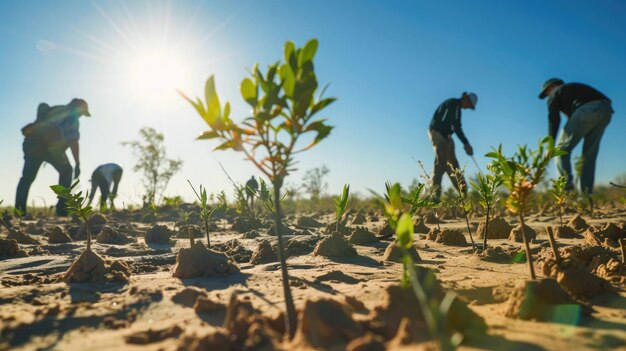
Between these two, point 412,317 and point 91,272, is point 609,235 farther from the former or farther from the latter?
point 91,272

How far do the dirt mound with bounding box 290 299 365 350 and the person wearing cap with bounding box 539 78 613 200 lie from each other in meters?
7.09

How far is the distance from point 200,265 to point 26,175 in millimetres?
7725

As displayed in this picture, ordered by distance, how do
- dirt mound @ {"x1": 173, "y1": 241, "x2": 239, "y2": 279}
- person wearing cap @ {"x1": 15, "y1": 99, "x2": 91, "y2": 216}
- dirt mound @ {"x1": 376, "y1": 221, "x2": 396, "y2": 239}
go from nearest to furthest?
dirt mound @ {"x1": 173, "y1": 241, "x2": 239, "y2": 279} < dirt mound @ {"x1": 376, "y1": 221, "x2": 396, "y2": 239} < person wearing cap @ {"x1": 15, "y1": 99, "x2": 91, "y2": 216}

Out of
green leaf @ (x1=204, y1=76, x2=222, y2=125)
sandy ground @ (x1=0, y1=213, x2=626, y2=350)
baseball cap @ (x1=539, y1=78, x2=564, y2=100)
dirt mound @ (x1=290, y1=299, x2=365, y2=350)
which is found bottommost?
sandy ground @ (x1=0, y1=213, x2=626, y2=350)

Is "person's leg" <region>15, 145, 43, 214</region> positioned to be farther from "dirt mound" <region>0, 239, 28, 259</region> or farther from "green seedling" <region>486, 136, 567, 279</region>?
"green seedling" <region>486, 136, 567, 279</region>

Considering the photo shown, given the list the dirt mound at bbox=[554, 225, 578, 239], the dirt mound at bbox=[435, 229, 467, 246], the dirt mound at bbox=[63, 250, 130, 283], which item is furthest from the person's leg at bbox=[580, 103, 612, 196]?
the dirt mound at bbox=[63, 250, 130, 283]

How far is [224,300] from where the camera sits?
2.09m

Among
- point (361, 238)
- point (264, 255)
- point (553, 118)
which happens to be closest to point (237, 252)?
point (264, 255)

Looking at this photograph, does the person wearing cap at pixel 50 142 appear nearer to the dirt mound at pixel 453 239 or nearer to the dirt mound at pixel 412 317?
the dirt mound at pixel 453 239

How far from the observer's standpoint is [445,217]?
738 centimetres

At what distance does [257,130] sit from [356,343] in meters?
0.92

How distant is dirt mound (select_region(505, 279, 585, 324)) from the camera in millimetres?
1614

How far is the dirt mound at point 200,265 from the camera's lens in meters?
2.80

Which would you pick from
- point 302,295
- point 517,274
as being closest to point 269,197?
point 302,295
